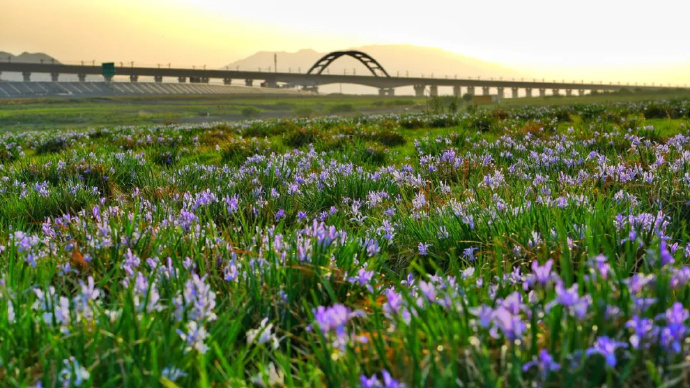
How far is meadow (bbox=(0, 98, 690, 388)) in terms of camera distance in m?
1.62

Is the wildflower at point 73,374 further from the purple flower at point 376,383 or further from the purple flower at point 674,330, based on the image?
the purple flower at point 674,330

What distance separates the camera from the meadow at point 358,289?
5.31 feet

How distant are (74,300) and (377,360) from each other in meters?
1.26

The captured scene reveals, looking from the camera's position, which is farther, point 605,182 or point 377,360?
point 605,182

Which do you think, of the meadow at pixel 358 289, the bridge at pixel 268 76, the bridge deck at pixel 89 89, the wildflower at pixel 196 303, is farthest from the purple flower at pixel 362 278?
the bridge at pixel 268 76

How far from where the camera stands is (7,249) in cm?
336

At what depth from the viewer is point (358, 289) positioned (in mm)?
2760

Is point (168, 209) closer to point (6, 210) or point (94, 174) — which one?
point (6, 210)

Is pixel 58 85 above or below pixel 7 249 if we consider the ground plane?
above

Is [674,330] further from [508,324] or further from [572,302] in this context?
[508,324]

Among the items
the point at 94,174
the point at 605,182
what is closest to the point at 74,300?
the point at 605,182

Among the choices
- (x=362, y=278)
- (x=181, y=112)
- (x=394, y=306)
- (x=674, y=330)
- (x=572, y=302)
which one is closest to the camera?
(x=674, y=330)

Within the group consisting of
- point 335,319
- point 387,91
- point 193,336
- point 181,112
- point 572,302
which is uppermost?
point 387,91

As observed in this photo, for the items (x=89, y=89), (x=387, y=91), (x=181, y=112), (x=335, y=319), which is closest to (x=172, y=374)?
(x=335, y=319)
